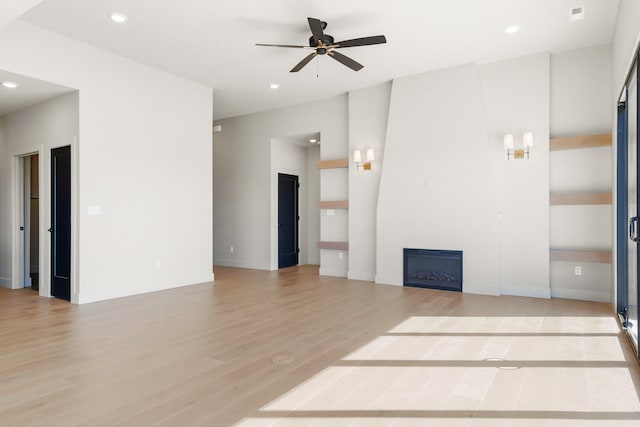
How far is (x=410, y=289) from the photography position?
6027mm

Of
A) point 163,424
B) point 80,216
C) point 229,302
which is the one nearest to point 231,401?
point 163,424

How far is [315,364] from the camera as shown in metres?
2.96

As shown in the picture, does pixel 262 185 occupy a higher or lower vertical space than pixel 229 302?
higher

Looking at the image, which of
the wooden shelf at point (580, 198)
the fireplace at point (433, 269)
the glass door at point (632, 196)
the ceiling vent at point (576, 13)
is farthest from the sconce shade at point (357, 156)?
the glass door at point (632, 196)

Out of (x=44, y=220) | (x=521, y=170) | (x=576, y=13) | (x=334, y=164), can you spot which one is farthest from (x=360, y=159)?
(x=44, y=220)

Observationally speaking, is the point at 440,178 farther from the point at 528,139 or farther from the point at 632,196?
the point at 632,196

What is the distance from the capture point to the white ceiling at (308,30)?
13.8ft

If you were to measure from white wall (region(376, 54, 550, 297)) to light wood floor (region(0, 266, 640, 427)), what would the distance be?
82 cm

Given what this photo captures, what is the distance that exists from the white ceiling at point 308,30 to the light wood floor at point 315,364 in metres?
3.44

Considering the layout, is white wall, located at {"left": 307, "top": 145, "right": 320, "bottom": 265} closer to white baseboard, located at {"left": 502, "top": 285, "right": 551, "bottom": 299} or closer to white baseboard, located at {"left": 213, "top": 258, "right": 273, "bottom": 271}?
white baseboard, located at {"left": 213, "top": 258, "right": 273, "bottom": 271}

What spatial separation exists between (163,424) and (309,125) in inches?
254

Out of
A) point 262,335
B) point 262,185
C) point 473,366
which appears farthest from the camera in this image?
point 262,185

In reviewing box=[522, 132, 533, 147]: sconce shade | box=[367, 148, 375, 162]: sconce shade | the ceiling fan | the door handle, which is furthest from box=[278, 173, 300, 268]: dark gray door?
the door handle

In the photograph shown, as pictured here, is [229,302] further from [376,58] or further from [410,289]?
[376,58]
